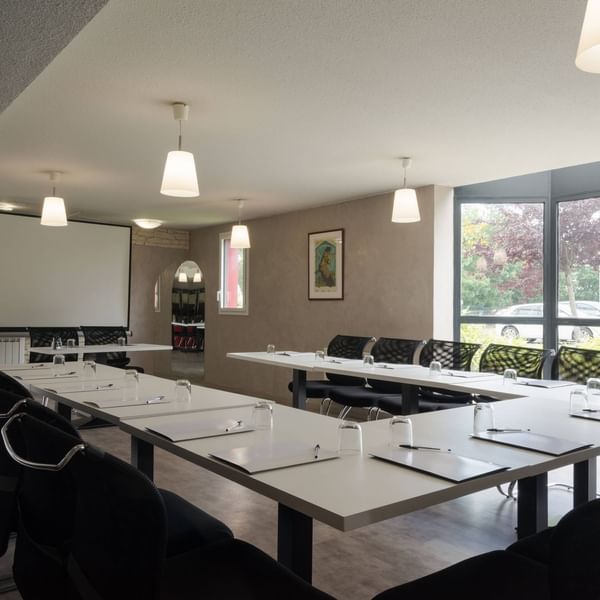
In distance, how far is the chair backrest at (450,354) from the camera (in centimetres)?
461

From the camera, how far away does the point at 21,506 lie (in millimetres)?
1564

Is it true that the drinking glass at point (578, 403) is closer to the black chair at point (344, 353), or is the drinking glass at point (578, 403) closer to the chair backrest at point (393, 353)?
the chair backrest at point (393, 353)

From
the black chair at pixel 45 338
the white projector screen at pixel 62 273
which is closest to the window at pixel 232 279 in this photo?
the white projector screen at pixel 62 273

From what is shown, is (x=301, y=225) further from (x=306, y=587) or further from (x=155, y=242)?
(x=306, y=587)

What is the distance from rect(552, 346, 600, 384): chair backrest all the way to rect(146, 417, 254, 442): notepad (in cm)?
262

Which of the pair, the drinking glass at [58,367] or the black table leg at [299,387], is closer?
the drinking glass at [58,367]

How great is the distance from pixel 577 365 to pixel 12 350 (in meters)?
6.53

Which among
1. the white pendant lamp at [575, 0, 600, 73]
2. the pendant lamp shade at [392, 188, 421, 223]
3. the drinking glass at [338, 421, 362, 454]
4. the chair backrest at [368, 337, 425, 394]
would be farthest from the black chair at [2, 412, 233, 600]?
the chair backrest at [368, 337, 425, 394]

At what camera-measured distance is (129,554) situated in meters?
0.96

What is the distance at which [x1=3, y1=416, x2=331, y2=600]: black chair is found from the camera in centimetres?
92

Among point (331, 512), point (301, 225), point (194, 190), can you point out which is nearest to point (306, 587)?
point (331, 512)

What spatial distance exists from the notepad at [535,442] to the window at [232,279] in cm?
628

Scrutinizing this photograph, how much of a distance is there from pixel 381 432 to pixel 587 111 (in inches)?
104

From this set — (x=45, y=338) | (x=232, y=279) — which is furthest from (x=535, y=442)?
(x=232, y=279)
